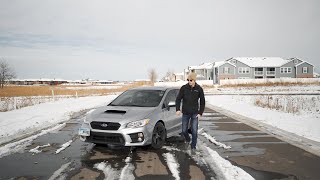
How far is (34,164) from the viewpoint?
661 cm

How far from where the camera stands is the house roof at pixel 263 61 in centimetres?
8119

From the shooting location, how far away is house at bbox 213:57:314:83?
3179 inches

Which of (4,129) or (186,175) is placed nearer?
(186,175)

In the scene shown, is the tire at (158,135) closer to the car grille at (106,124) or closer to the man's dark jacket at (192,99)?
the man's dark jacket at (192,99)

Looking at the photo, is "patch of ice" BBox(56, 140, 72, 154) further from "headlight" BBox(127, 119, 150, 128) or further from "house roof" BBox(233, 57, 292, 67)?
"house roof" BBox(233, 57, 292, 67)

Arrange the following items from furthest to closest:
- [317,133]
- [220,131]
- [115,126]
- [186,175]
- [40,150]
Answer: [220,131] < [317,133] < [40,150] < [115,126] < [186,175]

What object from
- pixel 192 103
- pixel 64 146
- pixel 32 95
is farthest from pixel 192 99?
pixel 32 95

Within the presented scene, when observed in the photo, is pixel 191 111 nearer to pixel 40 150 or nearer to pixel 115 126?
pixel 115 126

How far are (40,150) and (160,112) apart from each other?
128 inches

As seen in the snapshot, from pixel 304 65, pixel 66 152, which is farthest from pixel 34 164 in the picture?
pixel 304 65

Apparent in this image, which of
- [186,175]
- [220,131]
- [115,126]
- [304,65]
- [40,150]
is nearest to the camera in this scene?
[186,175]

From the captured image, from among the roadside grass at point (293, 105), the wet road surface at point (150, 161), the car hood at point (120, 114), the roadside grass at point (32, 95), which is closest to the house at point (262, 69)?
the roadside grass at point (32, 95)

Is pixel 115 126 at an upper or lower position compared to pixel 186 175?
upper

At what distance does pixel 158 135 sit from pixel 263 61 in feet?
264
